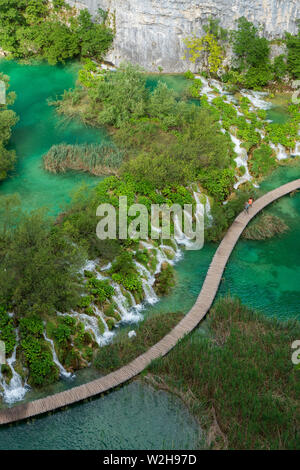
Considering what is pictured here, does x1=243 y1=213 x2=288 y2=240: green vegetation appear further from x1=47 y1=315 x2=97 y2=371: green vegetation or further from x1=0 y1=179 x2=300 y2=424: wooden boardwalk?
x1=47 y1=315 x2=97 y2=371: green vegetation

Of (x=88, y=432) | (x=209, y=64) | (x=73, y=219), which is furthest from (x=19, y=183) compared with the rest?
(x=209, y=64)

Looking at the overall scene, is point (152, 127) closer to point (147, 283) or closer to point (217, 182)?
point (217, 182)

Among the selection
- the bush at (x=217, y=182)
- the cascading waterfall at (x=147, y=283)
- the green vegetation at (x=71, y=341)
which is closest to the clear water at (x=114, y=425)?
the green vegetation at (x=71, y=341)

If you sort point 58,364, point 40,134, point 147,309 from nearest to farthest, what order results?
point 58,364, point 147,309, point 40,134

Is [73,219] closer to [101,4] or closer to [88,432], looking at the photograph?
[88,432]

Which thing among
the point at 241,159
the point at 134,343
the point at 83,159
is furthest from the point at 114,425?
the point at 241,159

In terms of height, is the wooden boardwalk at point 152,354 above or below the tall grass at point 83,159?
below

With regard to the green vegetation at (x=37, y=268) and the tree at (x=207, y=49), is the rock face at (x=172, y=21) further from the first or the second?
the green vegetation at (x=37, y=268)
